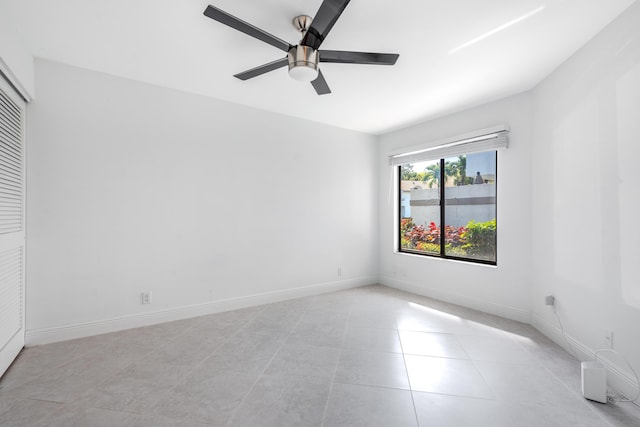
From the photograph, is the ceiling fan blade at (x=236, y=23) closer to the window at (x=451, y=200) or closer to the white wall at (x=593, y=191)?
the white wall at (x=593, y=191)

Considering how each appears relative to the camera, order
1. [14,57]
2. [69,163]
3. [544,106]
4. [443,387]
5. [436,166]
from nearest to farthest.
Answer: [443,387]
[14,57]
[69,163]
[544,106]
[436,166]

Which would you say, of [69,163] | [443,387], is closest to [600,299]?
[443,387]

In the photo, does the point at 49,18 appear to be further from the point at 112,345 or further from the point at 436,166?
the point at 436,166

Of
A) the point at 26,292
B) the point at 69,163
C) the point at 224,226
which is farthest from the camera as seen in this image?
the point at 224,226

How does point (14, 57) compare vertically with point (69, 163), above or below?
above

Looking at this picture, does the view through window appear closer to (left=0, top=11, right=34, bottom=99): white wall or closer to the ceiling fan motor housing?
the ceiling fan motor housing

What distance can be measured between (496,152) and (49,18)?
13.9 ft

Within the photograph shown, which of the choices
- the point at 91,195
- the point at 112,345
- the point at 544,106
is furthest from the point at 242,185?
the point at 544,106

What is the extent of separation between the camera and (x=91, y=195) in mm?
2520

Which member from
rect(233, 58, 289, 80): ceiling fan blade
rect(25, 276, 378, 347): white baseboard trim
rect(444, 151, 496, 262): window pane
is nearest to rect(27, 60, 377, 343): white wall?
rect(25, 276, 378, 347): white baseboard trim

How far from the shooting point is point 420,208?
414 centimetres

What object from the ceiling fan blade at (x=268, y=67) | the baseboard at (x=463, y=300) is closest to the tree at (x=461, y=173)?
the baseboard at (x=463, y=300)

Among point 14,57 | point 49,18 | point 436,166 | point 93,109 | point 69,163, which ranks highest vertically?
point 49,18

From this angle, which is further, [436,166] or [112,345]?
[436,166]
